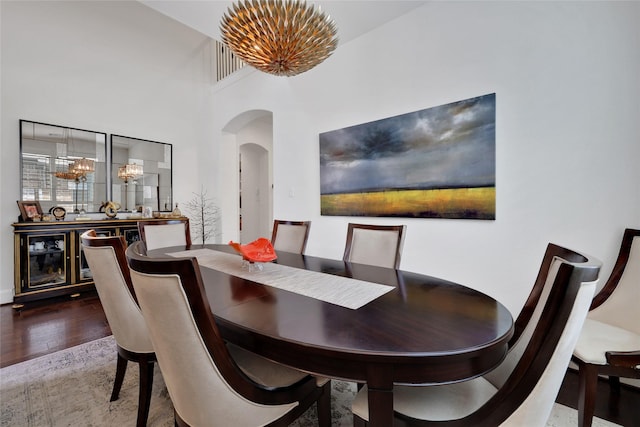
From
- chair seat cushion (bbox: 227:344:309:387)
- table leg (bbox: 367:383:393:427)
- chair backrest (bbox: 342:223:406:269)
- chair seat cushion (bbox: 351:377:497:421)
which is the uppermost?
chair backrest (bbox: 342:223:406:269)

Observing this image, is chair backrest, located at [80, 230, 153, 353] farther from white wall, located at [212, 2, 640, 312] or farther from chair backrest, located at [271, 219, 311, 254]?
white wall, located at [212, 2, 640, 312]

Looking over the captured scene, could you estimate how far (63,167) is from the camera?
3.52 m

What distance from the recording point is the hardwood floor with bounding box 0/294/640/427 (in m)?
1.54

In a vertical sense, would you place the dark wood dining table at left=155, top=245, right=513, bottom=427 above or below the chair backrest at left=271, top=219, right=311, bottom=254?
below

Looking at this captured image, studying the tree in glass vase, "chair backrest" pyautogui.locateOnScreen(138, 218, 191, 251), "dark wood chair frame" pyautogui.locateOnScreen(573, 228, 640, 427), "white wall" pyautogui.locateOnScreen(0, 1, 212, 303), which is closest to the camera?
"dark wood chair frame" pyautogui.locateOnScreen(573, 228, 640, 427)

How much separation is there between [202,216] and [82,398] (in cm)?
344

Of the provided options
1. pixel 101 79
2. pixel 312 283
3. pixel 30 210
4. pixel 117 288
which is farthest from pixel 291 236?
pixel 101 79

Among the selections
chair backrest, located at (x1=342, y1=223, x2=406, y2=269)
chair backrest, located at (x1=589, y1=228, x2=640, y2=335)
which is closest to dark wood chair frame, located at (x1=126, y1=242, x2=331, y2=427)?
chair backrest, located at (x1=342, y1=223, x2=406, y2=269)

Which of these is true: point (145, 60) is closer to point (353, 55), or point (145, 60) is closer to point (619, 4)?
point (353, 55)

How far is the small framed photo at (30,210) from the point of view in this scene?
3.12 m

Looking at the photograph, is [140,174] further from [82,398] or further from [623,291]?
[623,291]

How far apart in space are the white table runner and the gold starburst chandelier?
4.53ft

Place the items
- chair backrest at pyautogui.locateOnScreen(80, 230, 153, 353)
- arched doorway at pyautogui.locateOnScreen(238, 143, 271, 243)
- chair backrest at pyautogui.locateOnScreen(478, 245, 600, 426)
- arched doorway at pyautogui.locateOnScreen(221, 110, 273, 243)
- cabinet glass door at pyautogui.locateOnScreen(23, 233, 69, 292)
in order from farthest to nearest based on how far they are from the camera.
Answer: arched doorway at pyautogui.locateOnScreen(238, 143, 271, 243) < arched doorway at pyautogui.locateOnScreen(221, 110, 273, 243) < cabinet glass door at pyautogui.locateOnScreen(23, 233, 69, 292) < chair backrest at pyautogui.locateOnScreen(80, 230, 153, 353) < chair backrest at pyautogui.locateOnScreen(478, 245, 600, 426)

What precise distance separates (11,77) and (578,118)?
18.5ft
